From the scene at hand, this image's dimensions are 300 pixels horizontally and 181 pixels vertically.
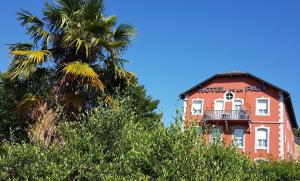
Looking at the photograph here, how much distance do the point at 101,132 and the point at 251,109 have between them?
101ft

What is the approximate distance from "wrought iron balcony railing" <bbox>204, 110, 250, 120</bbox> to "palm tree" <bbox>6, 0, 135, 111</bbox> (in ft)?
84.7

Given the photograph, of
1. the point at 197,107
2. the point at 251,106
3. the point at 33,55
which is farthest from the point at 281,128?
the point at 33,55

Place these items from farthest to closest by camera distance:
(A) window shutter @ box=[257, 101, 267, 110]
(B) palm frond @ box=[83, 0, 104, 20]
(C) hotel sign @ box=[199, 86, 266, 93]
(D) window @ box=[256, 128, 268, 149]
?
1. (C) hotel sign @ box=[199, 86, 266, 93]
2. (A) window shutter @ box=[257, 101, 267, 110]
3. (D) window @ box=[256, 128, 268, 149]
4. (B) palm frond @ box=[83, 0, 104, 20]

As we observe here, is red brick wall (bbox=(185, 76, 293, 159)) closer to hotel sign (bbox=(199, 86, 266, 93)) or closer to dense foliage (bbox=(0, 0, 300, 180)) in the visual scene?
hotel sign (bbox=(199, 86, 266, 93))

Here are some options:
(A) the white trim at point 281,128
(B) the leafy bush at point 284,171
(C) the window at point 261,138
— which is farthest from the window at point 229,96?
(B) the leafy bush at point 284,171

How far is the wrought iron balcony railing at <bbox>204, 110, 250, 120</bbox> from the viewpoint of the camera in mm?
40562

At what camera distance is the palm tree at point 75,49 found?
14.4 meters

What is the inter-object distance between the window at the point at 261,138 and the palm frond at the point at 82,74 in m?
28.2

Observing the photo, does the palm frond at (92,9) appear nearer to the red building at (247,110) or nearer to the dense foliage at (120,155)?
the dense foliage at (120,155)

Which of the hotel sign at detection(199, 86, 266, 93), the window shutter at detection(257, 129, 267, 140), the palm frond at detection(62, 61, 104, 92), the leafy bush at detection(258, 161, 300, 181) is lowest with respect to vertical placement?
the leafy bush at detection(258, 161, 300, 181)

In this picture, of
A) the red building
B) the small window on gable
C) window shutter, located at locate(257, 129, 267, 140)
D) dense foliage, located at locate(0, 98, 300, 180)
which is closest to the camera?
dense foliage, located at locate(0, 98, 300, 180)

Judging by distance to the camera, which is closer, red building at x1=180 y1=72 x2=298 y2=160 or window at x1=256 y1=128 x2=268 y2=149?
red building at x1=180 y1=72 x2=298 y2=160

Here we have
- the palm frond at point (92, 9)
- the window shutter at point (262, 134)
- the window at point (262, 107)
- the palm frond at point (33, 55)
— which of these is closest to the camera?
the palm frond at point (33, 55)

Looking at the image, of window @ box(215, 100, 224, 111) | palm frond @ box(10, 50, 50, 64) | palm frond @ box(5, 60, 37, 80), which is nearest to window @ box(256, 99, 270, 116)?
window @ box(215, 100, 224, 111)
